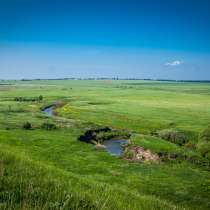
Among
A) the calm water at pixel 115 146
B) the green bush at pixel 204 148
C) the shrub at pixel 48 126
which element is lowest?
the calm water at pixel 115 146

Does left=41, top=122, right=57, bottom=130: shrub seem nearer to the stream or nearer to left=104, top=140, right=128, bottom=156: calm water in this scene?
the stream

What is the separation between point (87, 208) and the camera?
886 centimetres

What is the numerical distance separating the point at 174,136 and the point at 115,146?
37.7ft

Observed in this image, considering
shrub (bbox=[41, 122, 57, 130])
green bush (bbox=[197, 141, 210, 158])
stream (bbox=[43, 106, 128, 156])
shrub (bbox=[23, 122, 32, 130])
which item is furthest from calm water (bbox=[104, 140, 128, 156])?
shrub (bbox=[23, 122, 32, 130])

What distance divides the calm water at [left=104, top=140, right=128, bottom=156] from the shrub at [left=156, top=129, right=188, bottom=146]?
7.52 meters

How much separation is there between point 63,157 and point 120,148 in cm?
1366

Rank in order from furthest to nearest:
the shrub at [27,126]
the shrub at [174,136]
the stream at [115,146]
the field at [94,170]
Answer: the shrub at [27,126]
the shrub at [174,136]
the stream at [115,146]
the field at [94,170]

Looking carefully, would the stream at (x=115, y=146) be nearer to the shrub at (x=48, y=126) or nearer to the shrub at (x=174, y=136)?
the shrub at (x=174, y=136)

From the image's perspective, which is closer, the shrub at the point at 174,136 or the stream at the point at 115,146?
the stream at the point at 115,146

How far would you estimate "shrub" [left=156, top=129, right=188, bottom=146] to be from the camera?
203ft

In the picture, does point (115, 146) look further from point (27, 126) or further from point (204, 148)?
point (27, 126)

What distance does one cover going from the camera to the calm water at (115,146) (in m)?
55.2

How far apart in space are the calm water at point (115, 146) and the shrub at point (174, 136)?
752cm

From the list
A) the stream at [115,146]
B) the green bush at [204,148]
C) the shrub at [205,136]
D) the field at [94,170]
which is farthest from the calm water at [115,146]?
the shrub at [205,136]
